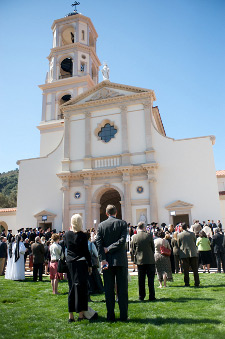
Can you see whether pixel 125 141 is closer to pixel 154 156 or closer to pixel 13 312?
pixel 154 156

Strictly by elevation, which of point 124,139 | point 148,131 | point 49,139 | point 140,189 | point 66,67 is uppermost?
point 66,67

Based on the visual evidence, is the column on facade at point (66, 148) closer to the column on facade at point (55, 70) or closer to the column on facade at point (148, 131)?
the column on facade at point (148, 131)

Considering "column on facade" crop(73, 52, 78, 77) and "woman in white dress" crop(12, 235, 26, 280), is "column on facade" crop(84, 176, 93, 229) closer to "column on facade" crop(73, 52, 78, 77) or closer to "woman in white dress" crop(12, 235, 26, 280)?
"woman in white dress" crop(12, 235, 26, 280)

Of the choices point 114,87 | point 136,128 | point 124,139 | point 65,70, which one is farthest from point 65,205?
point 65,70

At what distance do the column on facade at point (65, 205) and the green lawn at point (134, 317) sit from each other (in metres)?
15.0

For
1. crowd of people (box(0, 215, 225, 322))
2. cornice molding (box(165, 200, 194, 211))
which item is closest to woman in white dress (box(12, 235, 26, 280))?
crowd of people (box(0, 215, 225, 322))

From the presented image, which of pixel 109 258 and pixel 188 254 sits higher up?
pixel 109 258

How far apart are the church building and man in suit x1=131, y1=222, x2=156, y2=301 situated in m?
14.1

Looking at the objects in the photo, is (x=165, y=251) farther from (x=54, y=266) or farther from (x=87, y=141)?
(x=87, y=141)

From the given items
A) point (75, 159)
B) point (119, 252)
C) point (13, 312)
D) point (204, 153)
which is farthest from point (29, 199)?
point (119, 252)

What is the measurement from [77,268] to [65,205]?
1906 centimetres

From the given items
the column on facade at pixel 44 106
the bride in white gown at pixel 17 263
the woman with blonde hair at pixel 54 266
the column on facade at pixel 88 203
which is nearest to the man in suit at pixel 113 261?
the woman with blonde hair at pixel 54 266

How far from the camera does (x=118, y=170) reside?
76.6 ft

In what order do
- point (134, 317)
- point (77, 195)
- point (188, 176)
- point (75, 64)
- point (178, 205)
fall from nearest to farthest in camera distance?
point (134, 317), point (178, 205), point (188, 176), point (77, 195), point (75, 64)
